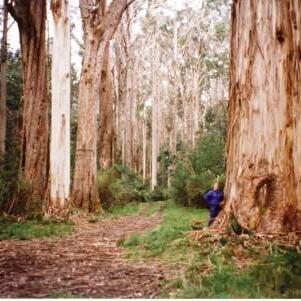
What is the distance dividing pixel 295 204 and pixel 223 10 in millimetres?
27742

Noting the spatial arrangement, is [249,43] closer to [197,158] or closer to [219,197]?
[219,197]

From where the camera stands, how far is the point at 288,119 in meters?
6.18

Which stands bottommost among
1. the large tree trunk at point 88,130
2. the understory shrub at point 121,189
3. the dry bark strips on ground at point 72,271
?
the dry bark strips on ground at point 72,271

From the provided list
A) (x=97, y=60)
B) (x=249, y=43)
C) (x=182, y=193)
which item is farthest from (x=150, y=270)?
(x=182, y=193)

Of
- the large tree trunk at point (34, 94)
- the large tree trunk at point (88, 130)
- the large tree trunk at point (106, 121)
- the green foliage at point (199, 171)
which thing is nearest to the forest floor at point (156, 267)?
the large tree trunk at point (34, 94)

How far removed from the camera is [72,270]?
5527mm

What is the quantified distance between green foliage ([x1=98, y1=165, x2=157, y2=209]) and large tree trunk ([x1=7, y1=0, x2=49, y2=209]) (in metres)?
3.13

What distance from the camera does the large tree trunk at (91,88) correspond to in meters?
12.9

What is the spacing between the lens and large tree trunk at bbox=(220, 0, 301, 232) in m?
6.08

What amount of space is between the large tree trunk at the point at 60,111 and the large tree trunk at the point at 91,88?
5.63ft

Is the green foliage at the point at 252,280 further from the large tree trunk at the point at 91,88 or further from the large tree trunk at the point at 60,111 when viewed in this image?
the large tree trunk at the point at 91,88

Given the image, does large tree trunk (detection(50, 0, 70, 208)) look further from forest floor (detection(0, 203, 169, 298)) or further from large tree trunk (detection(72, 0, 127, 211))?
forest floor (detection(0, 203, 169, 298))

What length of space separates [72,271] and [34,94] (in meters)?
7.15

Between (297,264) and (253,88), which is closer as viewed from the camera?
(297,264)
